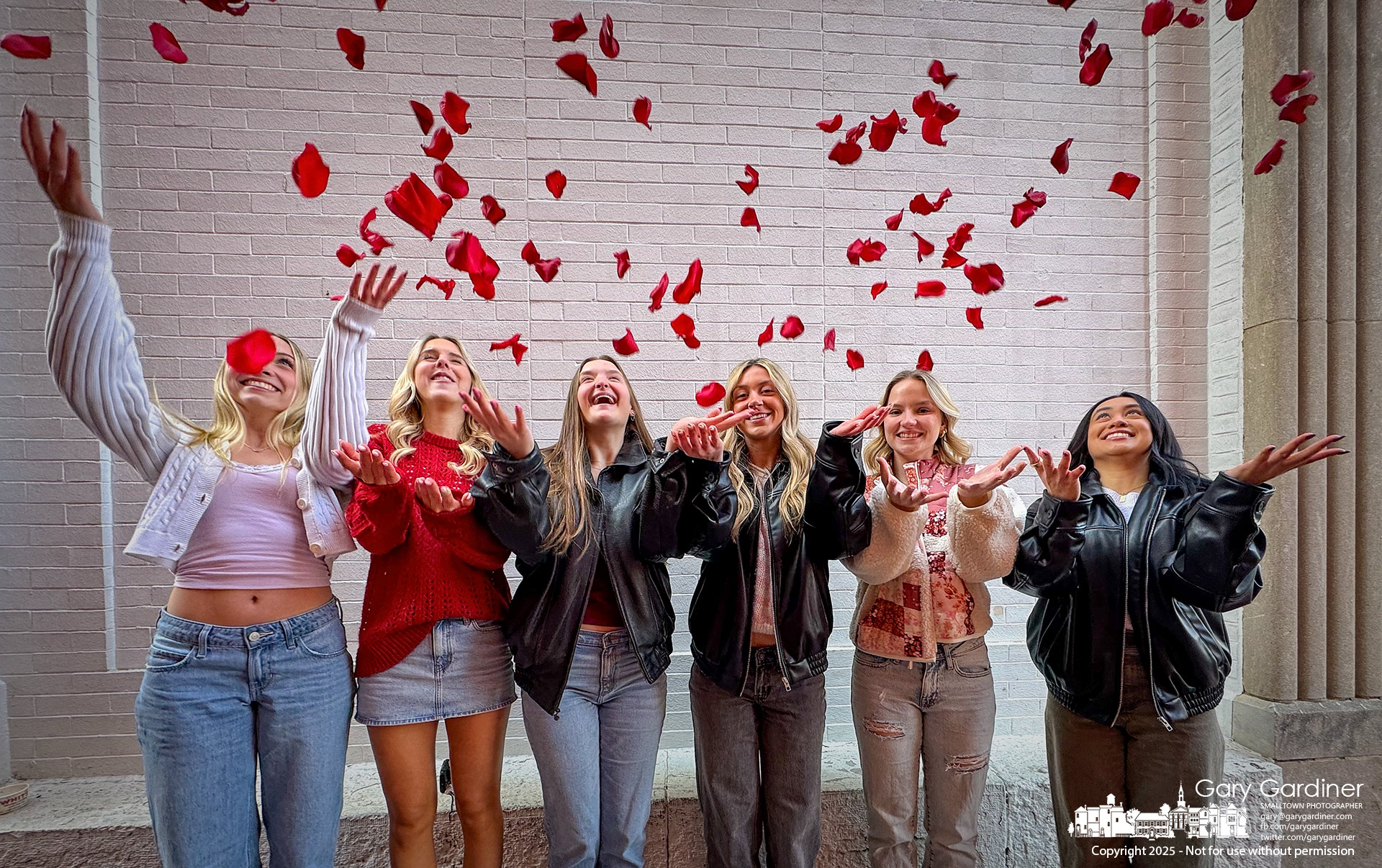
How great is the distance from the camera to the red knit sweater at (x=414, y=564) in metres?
2.01

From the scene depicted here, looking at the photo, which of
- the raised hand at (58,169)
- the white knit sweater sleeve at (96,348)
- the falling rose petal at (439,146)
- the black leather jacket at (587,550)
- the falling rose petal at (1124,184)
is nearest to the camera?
the raised hand at (58,169)

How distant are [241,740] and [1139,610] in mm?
2386

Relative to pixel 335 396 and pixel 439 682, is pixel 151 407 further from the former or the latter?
pixel 439 682

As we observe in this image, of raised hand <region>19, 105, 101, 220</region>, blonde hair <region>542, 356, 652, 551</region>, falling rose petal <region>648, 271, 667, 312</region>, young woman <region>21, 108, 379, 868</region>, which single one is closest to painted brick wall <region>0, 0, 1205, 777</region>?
falling rose petal <region>648, 271, 667, 312</region>

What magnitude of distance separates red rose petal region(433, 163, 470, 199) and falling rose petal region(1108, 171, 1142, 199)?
8.85ft

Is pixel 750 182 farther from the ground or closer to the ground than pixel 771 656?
farther from the ground

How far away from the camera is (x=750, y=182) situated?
3170 millimetres

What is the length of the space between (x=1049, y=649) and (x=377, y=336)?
2675 mm

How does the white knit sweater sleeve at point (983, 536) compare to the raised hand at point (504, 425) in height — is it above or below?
below

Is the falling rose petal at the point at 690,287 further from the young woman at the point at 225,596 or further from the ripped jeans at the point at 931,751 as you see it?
the ripped jeans at the point at 931,751

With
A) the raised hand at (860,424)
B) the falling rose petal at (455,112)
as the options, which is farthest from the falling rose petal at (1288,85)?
the falling rose petal at (455,112)

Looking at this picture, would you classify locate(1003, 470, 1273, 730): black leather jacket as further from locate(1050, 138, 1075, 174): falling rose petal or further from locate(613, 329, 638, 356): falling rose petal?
locate(613, 329, 638, 356): falling rose petal

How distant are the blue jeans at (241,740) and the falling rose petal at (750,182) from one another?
216cm

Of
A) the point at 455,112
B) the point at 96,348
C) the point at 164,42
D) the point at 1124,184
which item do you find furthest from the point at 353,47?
the point at 1124,184
